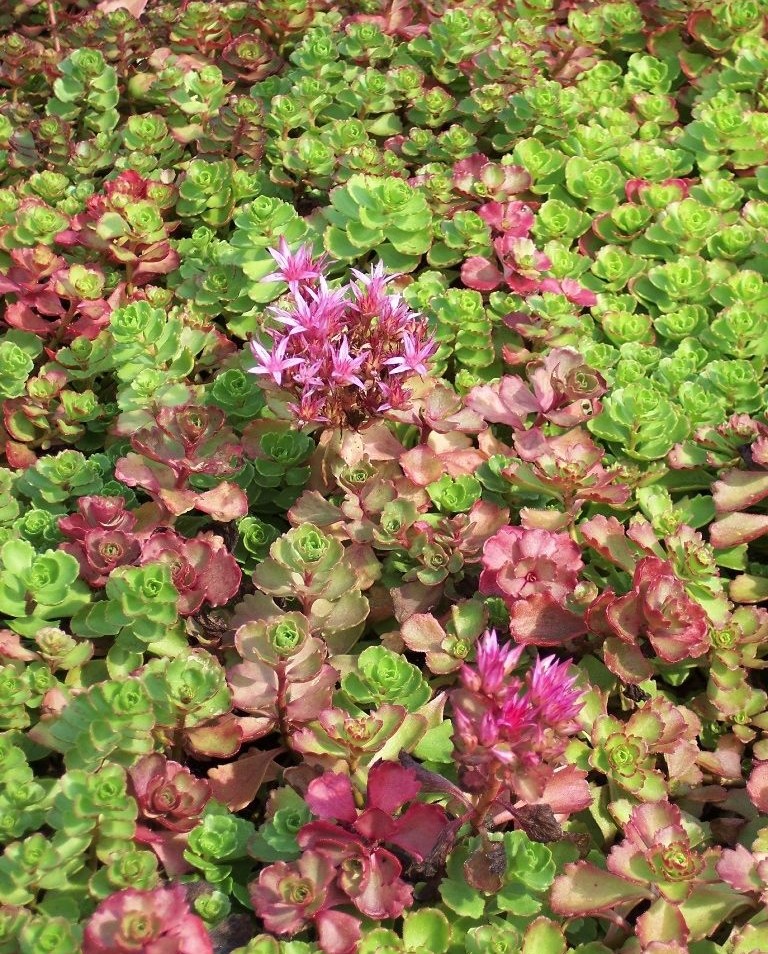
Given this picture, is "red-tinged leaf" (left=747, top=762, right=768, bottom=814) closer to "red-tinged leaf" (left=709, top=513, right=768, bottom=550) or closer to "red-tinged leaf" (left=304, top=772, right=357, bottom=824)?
"red-tinged leaf" (left=709, top=513, right=768, bottom=550)

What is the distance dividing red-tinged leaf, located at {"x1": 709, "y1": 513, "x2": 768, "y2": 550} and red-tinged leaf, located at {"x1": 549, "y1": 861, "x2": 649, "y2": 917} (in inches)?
28.1

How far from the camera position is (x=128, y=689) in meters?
1.62

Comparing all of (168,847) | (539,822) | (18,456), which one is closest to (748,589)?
(539,822)

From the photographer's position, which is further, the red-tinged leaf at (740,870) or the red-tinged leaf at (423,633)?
the red-tinged leaf at (423,633)

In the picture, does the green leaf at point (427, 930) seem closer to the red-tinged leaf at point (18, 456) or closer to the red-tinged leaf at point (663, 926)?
the red-tinged leaf at point (663, 926)

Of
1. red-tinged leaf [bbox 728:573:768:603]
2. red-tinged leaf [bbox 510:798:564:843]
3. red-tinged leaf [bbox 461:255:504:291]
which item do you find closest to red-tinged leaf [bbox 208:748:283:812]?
red-tinged leaf [bbox 510:798:564:843]

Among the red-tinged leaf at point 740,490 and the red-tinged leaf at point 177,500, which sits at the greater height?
the red-tinged leaf at point 740,490

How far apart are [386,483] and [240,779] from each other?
60 cm

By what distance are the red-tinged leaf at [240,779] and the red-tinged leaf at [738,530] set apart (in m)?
0.94

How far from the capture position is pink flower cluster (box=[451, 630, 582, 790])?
4.62 ft

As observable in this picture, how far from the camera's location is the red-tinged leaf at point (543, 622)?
181 centimetres

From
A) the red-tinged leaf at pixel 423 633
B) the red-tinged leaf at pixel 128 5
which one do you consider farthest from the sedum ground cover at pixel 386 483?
the red-tinged leaf at pixel 128 5

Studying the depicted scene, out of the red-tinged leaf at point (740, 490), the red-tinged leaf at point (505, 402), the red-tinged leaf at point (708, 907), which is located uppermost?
the red-tinged leaf at point (740, 490)

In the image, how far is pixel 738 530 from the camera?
2.02 metres
